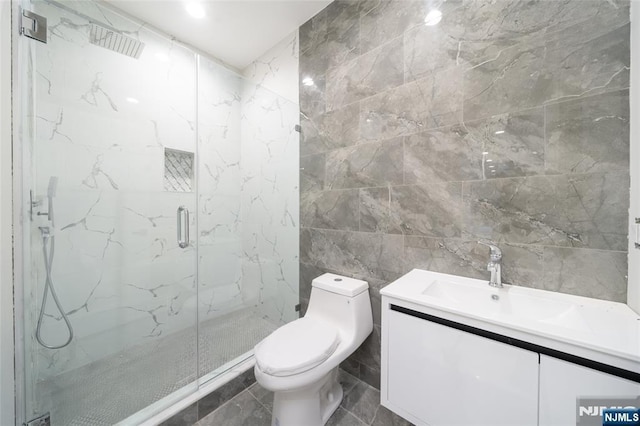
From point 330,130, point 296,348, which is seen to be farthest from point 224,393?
point 330,130

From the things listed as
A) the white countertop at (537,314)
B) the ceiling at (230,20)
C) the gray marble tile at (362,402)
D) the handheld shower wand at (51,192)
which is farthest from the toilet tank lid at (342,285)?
the ceiling at (230,20)

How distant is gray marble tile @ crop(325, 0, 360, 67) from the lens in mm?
1602

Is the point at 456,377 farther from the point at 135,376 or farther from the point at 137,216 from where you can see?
the point at 137,216

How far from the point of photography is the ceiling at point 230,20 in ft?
5.59

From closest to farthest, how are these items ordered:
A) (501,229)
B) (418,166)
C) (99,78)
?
1. (501,229)
2. (418,166)
3. (99,78)

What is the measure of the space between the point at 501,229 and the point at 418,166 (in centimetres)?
51

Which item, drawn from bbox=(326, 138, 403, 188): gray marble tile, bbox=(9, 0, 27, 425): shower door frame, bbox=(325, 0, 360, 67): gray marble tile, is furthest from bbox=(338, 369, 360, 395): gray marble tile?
bbox=(325, 0, 360, 67): gray marble tile

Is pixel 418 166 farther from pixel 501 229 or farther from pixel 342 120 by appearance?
pixel 342 120

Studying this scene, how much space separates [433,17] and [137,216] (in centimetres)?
221

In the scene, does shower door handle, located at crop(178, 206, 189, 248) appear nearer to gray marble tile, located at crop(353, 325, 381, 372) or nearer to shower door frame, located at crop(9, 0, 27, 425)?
shower door frame, located at crop(9, 0, 27, 425)

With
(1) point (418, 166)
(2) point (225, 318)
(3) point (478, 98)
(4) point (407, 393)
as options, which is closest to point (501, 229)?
(1) point (418, 166)

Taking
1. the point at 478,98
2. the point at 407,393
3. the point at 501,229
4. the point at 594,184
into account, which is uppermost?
the point at 478,98

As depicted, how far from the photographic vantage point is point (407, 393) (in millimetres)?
995

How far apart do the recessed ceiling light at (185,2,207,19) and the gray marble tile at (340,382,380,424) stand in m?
2.86
